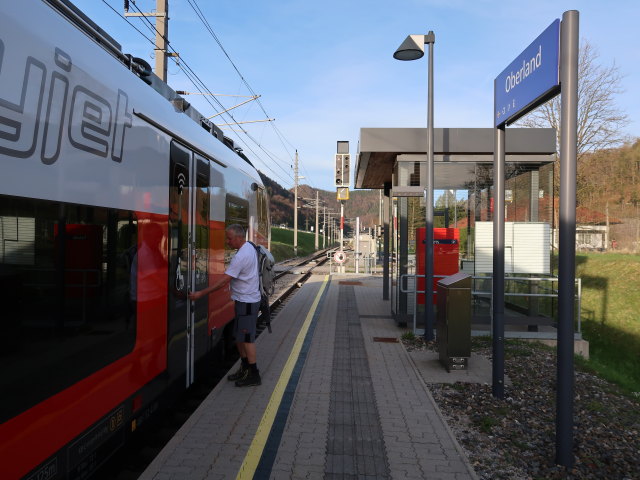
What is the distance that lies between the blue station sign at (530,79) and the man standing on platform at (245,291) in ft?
9.88

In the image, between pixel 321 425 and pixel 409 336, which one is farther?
pixel 409 336

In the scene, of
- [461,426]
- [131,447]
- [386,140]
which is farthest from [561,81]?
[386,140]

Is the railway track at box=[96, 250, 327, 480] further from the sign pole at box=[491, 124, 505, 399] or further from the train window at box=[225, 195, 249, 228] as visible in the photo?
the sign pole at box=[491, 124, 505, 399]

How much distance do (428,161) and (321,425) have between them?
200 inches

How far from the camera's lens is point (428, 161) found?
835cm

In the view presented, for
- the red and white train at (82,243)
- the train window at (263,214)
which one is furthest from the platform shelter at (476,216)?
the red and white train at (82,243)

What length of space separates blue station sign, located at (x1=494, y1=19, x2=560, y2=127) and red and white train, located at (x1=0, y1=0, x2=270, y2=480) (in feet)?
10.4

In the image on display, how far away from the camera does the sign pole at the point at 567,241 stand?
3883 mm

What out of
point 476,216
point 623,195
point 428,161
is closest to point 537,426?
point 428,161

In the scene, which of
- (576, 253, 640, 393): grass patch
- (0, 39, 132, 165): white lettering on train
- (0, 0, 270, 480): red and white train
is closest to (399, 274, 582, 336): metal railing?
(576, 253, 640, 393): grass patch

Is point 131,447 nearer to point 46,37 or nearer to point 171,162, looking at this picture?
point 171,162

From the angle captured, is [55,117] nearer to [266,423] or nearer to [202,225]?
[202,225]

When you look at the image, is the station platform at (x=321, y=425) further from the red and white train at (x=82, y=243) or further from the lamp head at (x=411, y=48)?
the lamp head at (x=411, y=48)

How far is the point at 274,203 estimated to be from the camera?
374 feet
